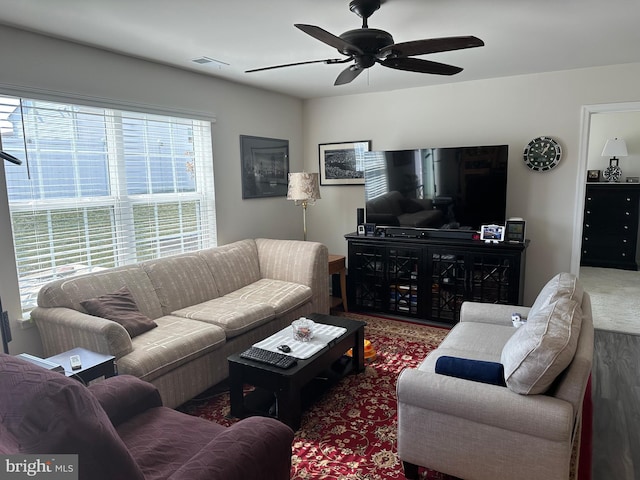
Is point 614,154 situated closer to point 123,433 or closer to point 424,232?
point 424,232

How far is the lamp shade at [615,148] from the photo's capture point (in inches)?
249

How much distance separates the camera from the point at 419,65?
2.56 metres

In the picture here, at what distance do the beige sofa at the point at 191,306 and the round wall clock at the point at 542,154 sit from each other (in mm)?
2252

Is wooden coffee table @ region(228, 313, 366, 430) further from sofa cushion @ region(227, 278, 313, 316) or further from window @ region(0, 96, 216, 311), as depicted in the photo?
window @ region(0, 96, 216, 311)

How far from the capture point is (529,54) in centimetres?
339

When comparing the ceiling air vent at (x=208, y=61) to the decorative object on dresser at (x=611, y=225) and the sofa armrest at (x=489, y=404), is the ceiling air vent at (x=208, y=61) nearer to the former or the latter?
the sofa armrest at (x=489, y=404)

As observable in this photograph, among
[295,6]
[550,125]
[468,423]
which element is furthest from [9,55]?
[550,125]

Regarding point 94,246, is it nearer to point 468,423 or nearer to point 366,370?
point 366,370

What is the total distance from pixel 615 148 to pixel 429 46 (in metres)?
5.66

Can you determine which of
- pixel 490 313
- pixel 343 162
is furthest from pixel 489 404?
pixel 343 162

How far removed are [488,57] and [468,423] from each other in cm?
291

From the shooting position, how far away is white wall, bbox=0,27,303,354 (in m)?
2.72

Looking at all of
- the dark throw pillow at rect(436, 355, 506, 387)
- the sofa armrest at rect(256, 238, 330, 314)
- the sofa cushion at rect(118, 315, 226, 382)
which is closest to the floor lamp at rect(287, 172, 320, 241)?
the sofa armrest at rect(256, 238, 330, 314)

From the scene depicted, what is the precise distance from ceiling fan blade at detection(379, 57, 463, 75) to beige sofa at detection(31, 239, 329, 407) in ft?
6.51
